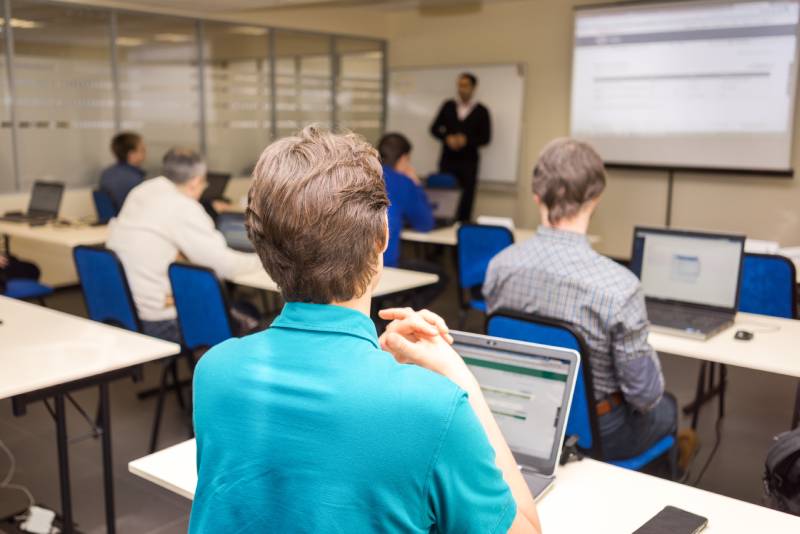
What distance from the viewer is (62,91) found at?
6.45 meters

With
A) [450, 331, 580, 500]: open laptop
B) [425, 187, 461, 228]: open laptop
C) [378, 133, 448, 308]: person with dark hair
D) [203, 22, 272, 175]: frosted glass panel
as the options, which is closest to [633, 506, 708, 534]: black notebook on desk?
[450, 331, 580, 500]: open laptop

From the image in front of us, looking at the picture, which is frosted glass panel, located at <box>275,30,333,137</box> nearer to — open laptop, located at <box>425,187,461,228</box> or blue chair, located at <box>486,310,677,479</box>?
open laptop, located at <box>425,187,461,228</box>

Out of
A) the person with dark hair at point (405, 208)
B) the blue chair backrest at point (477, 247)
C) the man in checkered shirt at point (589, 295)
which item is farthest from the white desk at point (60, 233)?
the man in checkered shirt at point (589, 295)

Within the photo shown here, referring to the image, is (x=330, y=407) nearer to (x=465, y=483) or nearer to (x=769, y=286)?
(x=465, y=483)

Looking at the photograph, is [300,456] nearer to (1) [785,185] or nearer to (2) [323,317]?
(2) [323,317]

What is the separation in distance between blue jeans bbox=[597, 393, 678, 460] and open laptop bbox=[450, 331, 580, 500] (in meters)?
0.54

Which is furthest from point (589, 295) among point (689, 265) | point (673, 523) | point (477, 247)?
point (477, 247)

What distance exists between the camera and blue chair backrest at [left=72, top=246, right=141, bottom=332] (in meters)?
3.39

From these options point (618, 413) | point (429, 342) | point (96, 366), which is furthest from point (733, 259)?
point (96, 366)

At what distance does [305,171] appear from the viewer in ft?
3.18

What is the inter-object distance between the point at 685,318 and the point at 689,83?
4.54 meters

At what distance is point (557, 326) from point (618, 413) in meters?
0.37

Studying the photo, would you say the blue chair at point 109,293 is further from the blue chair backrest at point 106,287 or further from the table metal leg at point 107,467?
the table metal leg at point 107,467

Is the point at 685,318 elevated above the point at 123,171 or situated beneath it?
situated beneath
